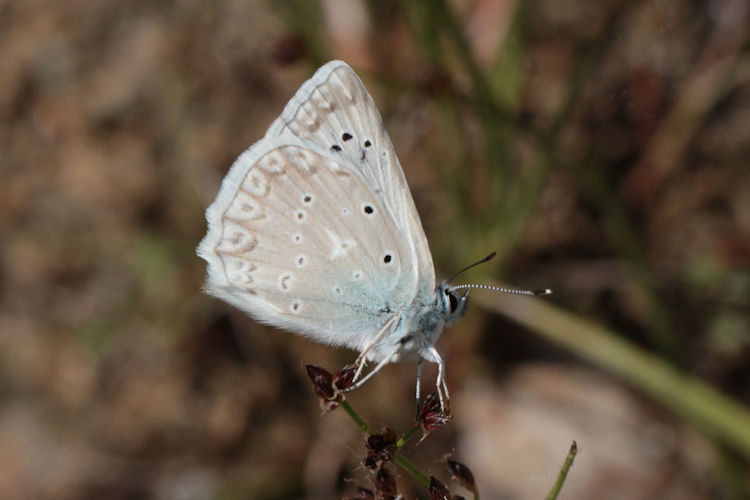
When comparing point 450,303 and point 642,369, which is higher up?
point 450,303

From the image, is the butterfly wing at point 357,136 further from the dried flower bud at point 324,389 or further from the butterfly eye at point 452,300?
the dried flower bud at point 324,389

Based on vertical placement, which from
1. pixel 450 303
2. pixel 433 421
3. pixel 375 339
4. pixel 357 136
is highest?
pixel 357 136

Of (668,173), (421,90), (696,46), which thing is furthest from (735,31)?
(421,90)

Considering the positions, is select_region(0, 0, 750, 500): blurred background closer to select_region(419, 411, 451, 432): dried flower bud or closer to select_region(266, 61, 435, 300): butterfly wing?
select_region(266, 61, 435, 300): butterfly wing

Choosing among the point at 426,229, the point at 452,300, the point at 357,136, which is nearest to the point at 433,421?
the point at 452,300

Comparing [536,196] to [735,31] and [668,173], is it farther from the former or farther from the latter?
[735,31]

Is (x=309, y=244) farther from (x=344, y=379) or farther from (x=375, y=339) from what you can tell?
(x=344, y=379)

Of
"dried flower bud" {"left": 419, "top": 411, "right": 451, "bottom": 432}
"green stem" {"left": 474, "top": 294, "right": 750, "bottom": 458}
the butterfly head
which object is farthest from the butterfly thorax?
"green stem" {"left": 474, "top": 294, "right": 750, "bottom": 458}
